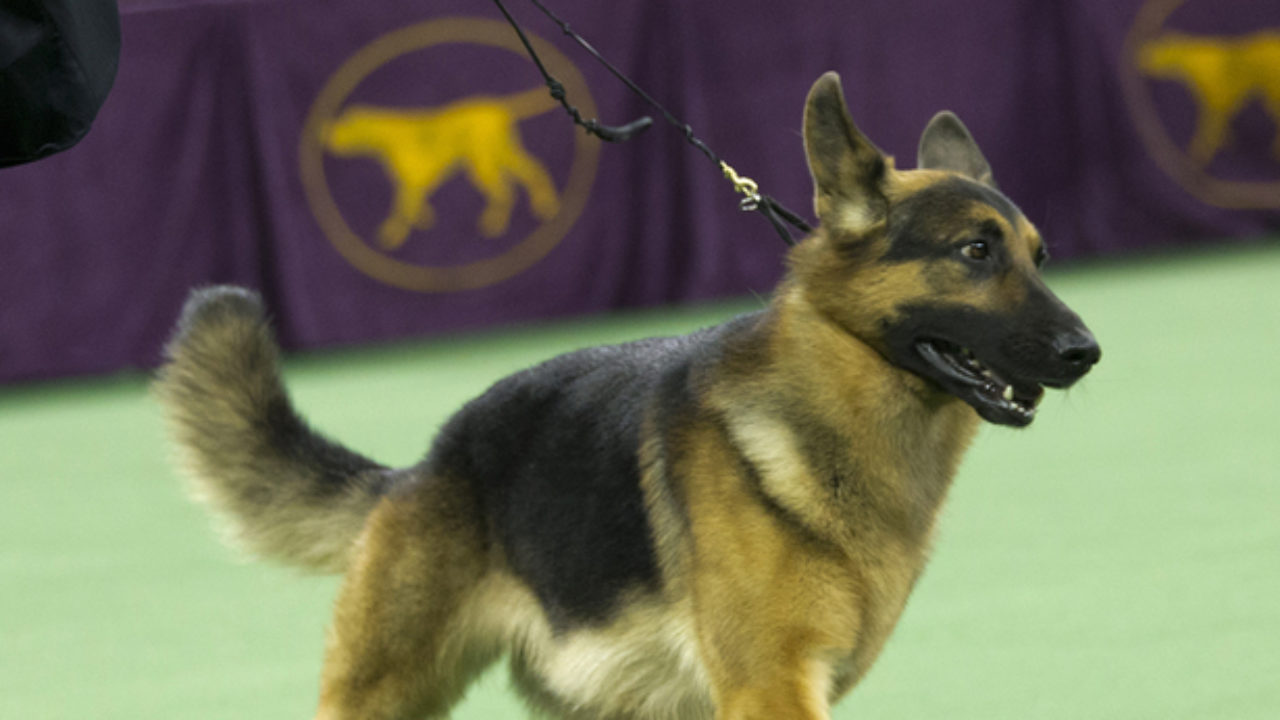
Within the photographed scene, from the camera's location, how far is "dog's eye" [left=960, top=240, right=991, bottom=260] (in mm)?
3336

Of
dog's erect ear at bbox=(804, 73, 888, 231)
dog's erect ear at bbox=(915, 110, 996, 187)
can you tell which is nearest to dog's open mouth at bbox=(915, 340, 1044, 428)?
dog's erect ear at bbox=(804, 73, 888, 231)

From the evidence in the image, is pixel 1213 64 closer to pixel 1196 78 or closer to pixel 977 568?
pixel 1196 78

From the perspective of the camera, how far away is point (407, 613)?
3.93m

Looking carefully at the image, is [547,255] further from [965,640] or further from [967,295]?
[967,295]

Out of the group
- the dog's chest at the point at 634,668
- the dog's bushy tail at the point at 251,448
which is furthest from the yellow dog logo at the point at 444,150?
the dog's chest at the point at 634,668

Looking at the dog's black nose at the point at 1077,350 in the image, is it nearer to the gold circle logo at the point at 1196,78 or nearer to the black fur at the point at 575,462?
the black fur at the point at 575,462

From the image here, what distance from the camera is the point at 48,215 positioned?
999 centimetres

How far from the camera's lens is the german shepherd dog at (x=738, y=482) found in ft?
11.0

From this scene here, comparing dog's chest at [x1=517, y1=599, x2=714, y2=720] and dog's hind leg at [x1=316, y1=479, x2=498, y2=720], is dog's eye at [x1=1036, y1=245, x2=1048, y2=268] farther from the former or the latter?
dog's hind leg at [x1=316, y1=479, x2=498, y2=720]

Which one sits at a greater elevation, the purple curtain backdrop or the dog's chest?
the dog's chest

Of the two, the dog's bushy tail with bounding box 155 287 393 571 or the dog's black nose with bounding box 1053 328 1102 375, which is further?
the dog's bushy tail with bounding box 155 287 393 571

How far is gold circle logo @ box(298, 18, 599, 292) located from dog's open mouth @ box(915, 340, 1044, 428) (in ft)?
24.0

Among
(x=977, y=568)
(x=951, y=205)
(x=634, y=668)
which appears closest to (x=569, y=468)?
(x=634, y=668)

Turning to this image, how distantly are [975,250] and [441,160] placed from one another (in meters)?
7.54
